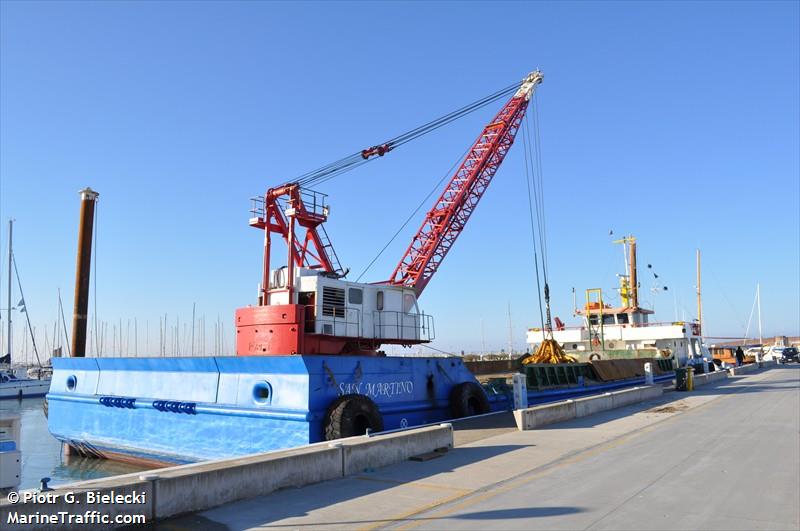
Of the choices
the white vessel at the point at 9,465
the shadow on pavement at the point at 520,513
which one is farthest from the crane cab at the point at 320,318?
the shadow on pavement at the point at 520,513

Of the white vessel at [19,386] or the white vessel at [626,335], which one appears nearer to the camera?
the white vessel at [626,335]

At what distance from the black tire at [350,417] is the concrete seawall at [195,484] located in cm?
291

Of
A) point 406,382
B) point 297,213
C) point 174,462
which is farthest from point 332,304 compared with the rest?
point 174,462

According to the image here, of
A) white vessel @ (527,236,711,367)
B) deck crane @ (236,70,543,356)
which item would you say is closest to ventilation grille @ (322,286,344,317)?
deck crane @ (236,70,543,356)

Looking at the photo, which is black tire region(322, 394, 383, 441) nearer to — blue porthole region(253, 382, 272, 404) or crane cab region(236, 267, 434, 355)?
blue porthole region(253, 382, 272, 404)

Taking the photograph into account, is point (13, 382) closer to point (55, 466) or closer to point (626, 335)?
point (55, 466)

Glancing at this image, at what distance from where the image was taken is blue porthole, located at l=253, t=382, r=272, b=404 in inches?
568

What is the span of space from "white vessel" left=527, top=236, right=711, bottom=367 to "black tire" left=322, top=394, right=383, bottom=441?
937 inches

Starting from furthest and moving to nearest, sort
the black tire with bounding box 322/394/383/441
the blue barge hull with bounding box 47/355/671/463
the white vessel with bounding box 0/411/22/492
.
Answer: the blue barge hull with bounding box 47/355/671/463
the black tire with bounding box 322/394/383/441
the white vessel with bounding box 0/411/22/492

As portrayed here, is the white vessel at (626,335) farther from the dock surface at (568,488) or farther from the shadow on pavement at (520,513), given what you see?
the shadow on pavement at (520,513)

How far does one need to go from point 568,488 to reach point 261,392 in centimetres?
865

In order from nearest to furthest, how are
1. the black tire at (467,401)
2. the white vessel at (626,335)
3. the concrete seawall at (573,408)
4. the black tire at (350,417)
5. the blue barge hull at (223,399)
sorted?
the black tire at (350,417), the blue barge hull at (223,399), the concrete seawall at (573,408), the black tire at (467,401), the white vessel at (626,335)

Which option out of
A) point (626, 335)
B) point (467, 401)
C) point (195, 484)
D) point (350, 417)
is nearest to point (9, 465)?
point (195, 484)

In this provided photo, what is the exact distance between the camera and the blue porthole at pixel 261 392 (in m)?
14.4
